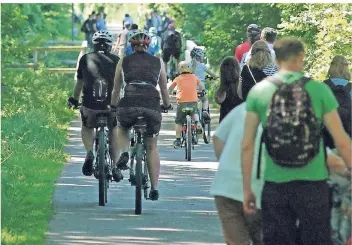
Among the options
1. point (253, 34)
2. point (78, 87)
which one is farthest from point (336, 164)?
point (253, 34)

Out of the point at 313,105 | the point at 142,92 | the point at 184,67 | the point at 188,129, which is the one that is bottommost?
the point at 188,129

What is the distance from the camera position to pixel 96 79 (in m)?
16.4

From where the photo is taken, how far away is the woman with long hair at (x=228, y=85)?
17875mm

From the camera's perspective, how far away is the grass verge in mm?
14453

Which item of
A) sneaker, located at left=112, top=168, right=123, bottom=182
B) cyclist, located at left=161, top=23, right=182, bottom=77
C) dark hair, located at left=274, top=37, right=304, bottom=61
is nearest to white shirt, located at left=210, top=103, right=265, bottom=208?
dark hair, located at left=274, top=37, right=304, bottom=61

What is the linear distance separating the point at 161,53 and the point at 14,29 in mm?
21388

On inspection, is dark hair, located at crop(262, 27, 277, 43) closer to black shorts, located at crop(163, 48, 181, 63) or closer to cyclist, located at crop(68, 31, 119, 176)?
cyclist, located at crop(68, 31, 119, 176)

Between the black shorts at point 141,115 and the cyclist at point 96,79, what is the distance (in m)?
0.81

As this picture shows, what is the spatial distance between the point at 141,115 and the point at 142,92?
9.3 inches

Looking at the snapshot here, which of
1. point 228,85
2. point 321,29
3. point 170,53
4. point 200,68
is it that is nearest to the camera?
point 228,85

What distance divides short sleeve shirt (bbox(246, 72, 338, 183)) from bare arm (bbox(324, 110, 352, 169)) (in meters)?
0.04

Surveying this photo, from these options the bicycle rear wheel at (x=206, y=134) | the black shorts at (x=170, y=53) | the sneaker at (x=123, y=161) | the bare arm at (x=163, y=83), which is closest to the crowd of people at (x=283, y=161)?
the bare arm at (x=163, y=83)

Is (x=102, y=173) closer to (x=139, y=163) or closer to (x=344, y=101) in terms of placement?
(x=139, y=163)

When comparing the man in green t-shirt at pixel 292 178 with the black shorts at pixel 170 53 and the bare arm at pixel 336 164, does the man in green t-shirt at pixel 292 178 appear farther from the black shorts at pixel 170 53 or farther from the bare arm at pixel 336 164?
the black shorts at pixel 170 53
